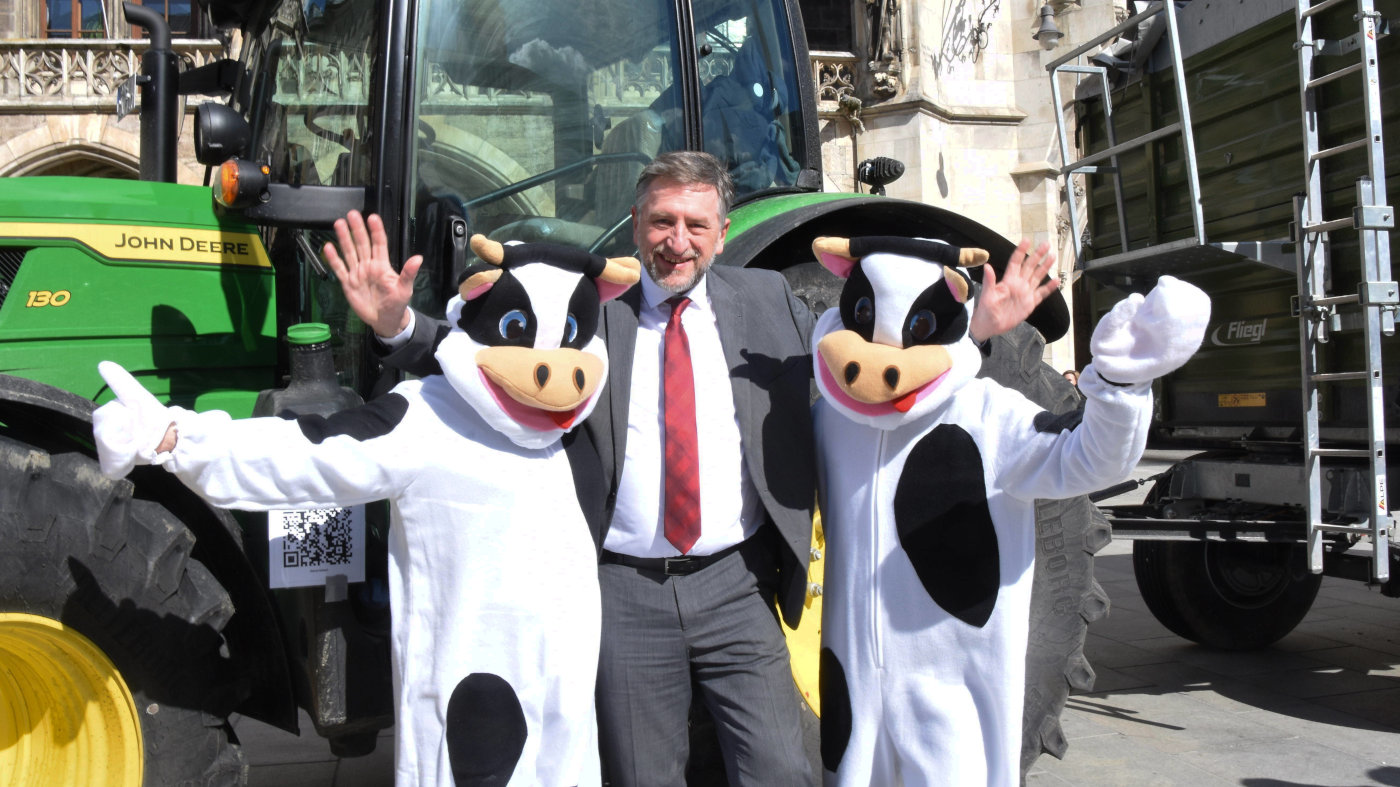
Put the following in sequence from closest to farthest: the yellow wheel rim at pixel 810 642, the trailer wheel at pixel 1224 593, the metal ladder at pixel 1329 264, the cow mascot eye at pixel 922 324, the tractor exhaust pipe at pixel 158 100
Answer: the cow mascot eye at pixel 922 324
the yellow wheel rim at pixel 810 642
the tractor exhaust pipe at pixel 158 100
the metal ladder at pixel 1329 264
the trailer wheel at pixel 1224 593

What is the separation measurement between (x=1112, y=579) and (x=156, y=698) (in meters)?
5.88

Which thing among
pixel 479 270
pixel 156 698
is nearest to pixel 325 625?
pixel 156 698

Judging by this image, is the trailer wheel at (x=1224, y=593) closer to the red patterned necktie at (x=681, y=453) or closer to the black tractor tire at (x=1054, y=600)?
the black tractor tire at (x=1054, y=600)

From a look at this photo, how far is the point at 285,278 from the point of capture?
3189mm

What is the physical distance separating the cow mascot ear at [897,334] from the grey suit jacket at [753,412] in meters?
0.11

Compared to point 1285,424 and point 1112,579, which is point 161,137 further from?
point 1112,579

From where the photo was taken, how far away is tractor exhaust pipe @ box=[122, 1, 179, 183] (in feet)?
11.6

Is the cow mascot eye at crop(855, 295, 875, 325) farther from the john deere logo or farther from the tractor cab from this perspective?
the john deere logo

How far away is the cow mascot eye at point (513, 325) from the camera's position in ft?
6.95

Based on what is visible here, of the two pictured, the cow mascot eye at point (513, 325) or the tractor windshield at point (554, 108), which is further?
the tractor windshield at point (554, 108)

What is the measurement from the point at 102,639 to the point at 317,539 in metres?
0.47

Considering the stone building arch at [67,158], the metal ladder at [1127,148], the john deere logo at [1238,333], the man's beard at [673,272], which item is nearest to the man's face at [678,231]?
the man's beard at [673,272]

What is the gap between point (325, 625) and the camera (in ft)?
8.31

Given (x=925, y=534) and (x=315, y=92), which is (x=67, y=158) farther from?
(x=925, y=534)
